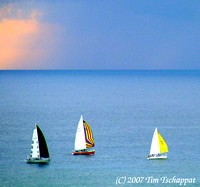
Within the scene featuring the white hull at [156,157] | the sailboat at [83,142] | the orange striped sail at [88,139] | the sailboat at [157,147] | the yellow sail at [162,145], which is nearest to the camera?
the white hull at [156,157]

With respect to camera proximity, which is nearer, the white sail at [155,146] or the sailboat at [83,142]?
the white sail at [155,146]

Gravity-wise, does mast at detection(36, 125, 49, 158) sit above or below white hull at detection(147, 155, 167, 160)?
above

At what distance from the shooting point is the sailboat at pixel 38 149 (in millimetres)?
75312

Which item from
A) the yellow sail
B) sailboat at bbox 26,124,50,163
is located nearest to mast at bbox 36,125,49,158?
sailboat at bbox 26,124,50,163

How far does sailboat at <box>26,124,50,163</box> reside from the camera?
247ft

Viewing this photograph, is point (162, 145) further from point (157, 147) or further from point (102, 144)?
point (102, 144)

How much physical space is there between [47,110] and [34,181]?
64086mm

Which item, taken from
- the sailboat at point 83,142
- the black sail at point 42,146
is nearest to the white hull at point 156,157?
the sailboat at point 83,142

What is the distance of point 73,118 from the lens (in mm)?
116000

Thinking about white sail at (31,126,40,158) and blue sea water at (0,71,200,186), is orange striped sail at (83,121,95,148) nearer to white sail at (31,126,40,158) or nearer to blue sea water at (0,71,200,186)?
blue sea water at (0,71,200,186)

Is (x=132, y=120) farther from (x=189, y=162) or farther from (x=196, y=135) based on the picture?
(x=189, y=162)

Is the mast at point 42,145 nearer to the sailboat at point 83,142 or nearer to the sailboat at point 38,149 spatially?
the sailboat at point 38,149

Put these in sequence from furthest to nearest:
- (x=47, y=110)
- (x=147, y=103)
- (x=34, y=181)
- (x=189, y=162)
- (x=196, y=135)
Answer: (x=147, y=103) < (x=47, y=110) < (x=196, y=135) < (x=189, y=162) < (x=34, y=181)

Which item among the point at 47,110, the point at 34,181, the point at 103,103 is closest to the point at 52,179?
the point at 34,181
